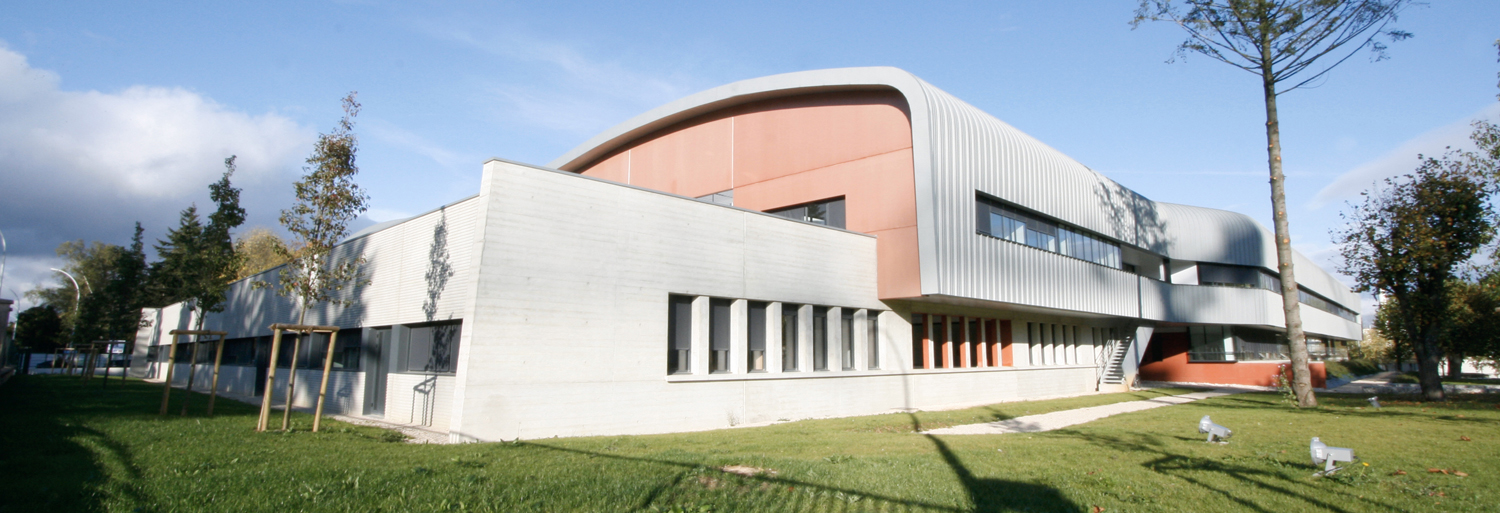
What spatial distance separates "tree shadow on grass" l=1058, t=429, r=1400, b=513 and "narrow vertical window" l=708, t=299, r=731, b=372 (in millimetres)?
7248

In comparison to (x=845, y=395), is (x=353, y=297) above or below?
above

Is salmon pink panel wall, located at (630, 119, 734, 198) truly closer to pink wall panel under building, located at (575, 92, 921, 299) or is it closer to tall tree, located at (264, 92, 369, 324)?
pink wall panel under building, located at (575, 92, 921, 299)

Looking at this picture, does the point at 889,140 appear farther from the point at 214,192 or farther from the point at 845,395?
the point at 214,192

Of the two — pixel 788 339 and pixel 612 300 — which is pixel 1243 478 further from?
pixel 788 339

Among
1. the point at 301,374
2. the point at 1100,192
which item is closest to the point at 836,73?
the point at 1100,192

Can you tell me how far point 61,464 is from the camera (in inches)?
296

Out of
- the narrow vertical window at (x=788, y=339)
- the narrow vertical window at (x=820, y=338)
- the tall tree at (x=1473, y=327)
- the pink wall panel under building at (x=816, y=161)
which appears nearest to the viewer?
the narrow vertical window at (x=788, y=339)

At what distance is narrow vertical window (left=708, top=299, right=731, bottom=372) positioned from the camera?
15156mm

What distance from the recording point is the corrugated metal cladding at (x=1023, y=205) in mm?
18828

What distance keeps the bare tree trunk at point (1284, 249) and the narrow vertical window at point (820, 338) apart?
1159cm

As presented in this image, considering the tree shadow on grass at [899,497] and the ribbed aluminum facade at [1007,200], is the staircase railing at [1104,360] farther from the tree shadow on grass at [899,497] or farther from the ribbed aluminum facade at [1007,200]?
the tree shadow on grass at [899,497]

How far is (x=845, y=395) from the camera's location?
17703mm

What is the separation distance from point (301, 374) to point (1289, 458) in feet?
69.6

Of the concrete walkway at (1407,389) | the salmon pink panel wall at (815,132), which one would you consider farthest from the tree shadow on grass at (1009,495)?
the concrete walkway at (1407,389)
